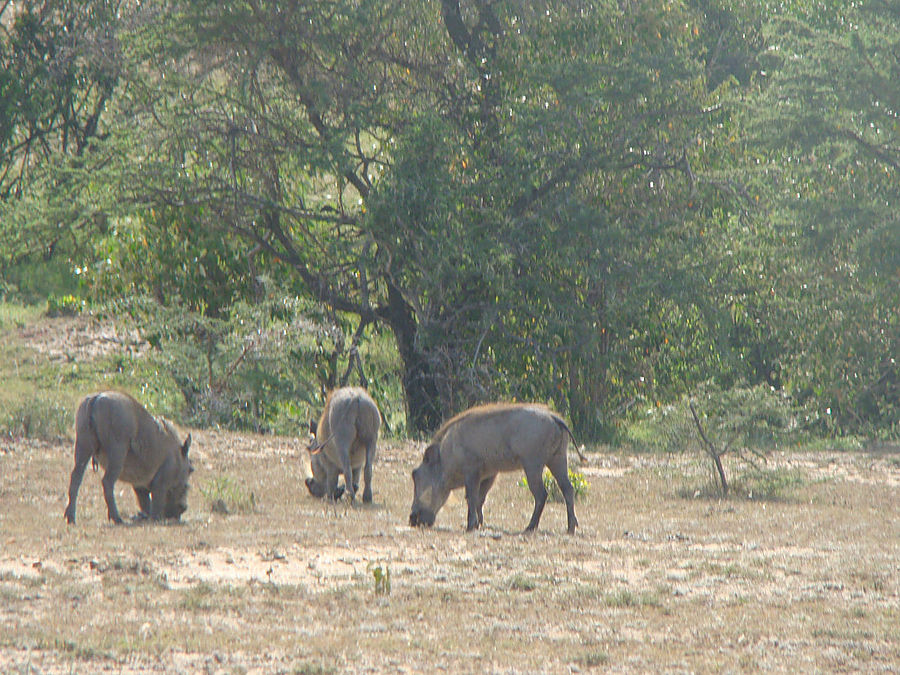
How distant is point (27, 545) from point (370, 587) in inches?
100

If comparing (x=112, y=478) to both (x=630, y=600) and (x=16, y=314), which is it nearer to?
(x=630, y=600)

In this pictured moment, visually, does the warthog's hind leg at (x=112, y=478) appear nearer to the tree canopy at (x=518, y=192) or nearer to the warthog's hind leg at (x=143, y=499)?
the warthog's hind leg at (x=143, y=499)

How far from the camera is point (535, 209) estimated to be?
1806 cm

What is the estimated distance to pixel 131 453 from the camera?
32.8 ft

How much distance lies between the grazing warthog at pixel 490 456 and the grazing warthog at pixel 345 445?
3.78 ft

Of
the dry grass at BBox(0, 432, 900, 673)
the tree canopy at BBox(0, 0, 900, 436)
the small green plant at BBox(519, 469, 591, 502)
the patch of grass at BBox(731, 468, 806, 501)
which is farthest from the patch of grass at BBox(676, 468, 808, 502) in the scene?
the tree canopy at BBox(0, 0, 900, 436)

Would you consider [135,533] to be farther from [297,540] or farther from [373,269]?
[373,269]

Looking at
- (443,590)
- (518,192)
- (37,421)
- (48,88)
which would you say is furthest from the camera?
(48,88)

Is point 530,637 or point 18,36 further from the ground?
point 18,36

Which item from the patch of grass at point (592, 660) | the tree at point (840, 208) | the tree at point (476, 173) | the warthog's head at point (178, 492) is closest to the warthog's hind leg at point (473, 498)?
the warthog's head at point (178, 492)

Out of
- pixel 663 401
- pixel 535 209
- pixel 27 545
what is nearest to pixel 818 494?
pixel 663 401

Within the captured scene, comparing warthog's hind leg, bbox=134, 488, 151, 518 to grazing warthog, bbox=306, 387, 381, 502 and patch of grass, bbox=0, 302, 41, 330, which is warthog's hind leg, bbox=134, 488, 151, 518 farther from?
patch of grass, bbox=0, 302, 41, 330

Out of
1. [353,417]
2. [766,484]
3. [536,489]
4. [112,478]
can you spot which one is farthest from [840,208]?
[112,478]

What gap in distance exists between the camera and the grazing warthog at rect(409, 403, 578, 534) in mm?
9844
